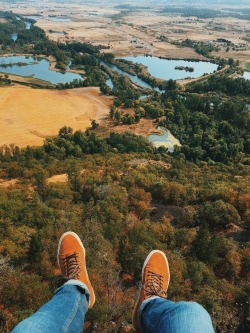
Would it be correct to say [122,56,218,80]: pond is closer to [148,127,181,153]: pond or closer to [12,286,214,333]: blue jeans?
[148,127,181,153]: pond

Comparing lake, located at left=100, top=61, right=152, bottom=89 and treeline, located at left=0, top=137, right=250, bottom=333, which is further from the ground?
treeline, located at left=0, top=137, right=250, bottom=333

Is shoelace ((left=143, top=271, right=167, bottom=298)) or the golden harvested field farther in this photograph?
the golden harvested field

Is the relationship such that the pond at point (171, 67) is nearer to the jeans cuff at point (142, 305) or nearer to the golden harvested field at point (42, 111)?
the golden harvested field at point (42, 111)

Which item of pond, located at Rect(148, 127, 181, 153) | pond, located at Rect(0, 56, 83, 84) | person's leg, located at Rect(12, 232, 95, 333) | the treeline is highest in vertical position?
person's leg, located at Rect(12, 232, 95, 333)

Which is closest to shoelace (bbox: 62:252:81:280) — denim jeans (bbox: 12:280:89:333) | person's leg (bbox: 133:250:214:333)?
denim jeans (bbox: 12:280:89:333)

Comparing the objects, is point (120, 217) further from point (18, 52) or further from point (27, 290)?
point (18, 52)


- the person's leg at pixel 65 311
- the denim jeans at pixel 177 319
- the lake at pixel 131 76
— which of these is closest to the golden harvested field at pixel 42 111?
the lake at pixel 131 76

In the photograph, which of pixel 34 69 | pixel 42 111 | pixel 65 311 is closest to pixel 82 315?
pixel 65 311
